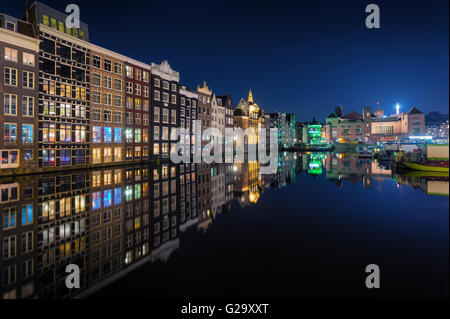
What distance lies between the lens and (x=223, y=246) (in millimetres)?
9078

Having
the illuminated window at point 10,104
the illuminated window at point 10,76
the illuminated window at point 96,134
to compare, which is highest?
the illuminated window at point 10,76

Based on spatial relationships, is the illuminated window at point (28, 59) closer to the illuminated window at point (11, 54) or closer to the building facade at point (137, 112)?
the illuminated window at point (11, 54)

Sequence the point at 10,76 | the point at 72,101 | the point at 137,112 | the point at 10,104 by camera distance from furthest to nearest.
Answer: the point at 137,112
the point at 72,101
the point at 10,76
the point at 10,104

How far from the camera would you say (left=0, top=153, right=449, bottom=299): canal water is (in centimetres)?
628

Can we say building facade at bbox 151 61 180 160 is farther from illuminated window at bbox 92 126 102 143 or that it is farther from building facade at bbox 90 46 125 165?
illuminated window at bbox 92 126 102 143

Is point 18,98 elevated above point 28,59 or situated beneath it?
situated beneath

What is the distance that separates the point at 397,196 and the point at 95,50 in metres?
45.0

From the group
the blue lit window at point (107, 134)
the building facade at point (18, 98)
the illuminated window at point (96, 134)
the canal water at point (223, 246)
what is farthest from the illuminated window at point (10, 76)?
the canal water at point (223, 246)

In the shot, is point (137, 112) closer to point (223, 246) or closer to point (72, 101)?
point (72, 101)

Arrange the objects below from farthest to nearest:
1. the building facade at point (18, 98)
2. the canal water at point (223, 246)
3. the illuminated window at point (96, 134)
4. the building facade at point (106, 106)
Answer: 1. the building facade at point (106, 106)
2. the illuminated window at point (96, 134)
3. the building facade at point (18, 98)
4. the canal water at point (223, 246)

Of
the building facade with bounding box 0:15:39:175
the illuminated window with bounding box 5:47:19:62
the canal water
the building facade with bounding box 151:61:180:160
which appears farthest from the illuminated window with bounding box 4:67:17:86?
the building facade with bounding box 151:61:180:160

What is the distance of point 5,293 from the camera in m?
5.96

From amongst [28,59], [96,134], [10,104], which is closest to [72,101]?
[96,134]

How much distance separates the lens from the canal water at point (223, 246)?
247 inches
